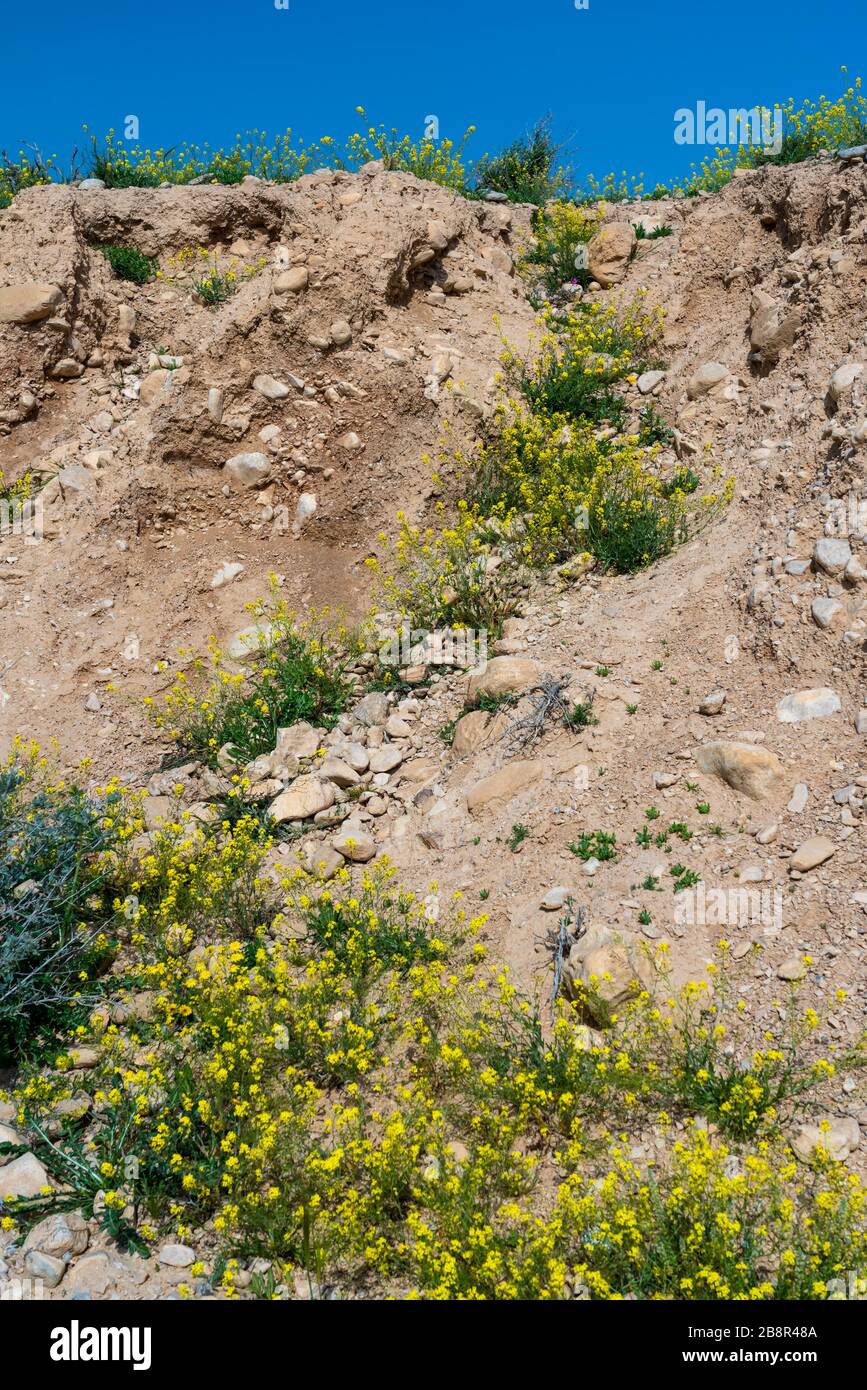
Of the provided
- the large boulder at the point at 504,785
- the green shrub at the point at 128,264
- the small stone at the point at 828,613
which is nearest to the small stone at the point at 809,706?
the small stone at the point at 828,613

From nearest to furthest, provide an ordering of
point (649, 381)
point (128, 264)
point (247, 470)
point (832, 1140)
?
point (832, 1140) → point (247, 470) → point (649, 381) → point (128, 264)

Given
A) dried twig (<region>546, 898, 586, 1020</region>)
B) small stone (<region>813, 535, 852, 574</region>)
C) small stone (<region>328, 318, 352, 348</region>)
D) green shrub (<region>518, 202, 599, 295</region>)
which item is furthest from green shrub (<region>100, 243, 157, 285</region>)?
dried twig (<region>546, 898, 586, 1020</region>)

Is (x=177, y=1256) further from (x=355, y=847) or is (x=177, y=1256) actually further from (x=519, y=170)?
(x=519, y=170)

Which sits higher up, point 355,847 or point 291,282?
point 291,282

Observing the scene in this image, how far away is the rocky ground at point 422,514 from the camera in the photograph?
16.7ft

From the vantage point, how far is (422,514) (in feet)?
27.2

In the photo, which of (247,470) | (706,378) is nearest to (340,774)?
(247,470)

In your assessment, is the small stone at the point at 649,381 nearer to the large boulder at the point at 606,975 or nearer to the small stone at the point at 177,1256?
the large boulder at the point at 606,975

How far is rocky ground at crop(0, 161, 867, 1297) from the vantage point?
5.08 metres

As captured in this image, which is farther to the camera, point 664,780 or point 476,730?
point 476,730

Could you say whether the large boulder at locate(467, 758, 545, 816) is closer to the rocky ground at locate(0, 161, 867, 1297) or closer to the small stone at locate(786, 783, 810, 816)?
the rocky ground at locate(0, 161, 867, 1297)

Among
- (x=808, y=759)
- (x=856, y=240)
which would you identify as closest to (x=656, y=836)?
(x=808, y=759)

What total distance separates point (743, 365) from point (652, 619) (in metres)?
3.29

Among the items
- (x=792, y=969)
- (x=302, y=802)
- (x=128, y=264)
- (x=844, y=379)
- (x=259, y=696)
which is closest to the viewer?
(x=792, y=969)
